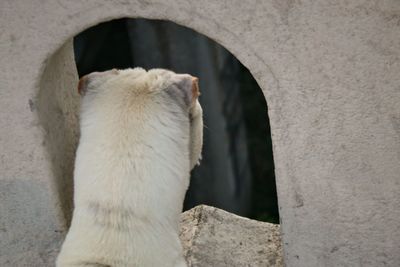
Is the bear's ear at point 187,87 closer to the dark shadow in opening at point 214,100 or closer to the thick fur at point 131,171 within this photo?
the thick fur at point 131,171

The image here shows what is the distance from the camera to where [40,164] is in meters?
4.00

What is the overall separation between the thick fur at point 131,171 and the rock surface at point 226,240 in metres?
0.88

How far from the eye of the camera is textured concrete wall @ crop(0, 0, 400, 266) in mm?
3357

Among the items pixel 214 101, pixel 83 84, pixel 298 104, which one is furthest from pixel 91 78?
pixel 214 101

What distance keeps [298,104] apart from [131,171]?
76cm

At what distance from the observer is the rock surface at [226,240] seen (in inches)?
174

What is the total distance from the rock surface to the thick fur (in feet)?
2.87

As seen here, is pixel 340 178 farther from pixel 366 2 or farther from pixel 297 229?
pixel 366 2

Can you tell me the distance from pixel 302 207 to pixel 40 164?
1.27 meters

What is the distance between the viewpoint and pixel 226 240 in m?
4.61

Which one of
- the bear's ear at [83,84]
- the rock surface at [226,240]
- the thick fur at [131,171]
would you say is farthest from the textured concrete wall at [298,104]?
the rock surface at [226,240]

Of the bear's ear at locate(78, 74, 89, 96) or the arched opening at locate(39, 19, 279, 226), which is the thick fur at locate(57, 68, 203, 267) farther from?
the arched opening at locate(39, 19, 279, 226)

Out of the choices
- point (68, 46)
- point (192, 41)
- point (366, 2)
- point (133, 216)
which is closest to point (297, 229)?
point (133, 216)

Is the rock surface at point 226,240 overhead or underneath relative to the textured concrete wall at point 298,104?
underneath
